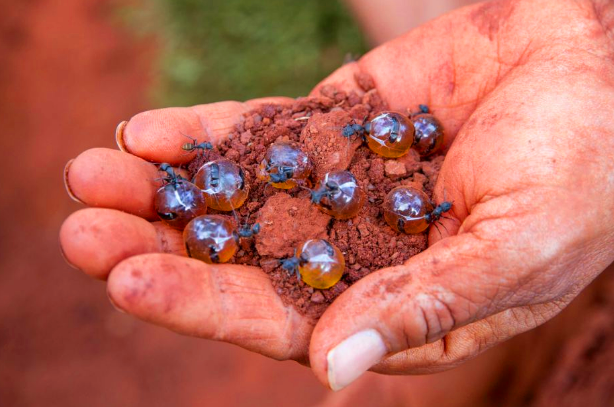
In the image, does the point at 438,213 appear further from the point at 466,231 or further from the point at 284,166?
the point at 284,166

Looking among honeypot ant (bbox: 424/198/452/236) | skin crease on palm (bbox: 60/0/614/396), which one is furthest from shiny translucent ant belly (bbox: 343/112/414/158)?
honeypot ant (bbox: 424/198/452/236)

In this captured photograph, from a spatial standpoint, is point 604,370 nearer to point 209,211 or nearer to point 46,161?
point 209,211

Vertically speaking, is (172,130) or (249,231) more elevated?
(172,130)

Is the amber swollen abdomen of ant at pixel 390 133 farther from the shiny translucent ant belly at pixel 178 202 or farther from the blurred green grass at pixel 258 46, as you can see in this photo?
the blurred green grass at pixel 258 46

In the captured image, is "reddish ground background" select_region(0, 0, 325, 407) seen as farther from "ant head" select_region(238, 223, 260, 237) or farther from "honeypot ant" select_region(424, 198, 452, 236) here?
"honeypot ant" select_region(424, 198, 452, 236)

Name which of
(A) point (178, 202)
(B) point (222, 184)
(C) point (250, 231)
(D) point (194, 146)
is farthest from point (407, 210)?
(D) point (194, 146)

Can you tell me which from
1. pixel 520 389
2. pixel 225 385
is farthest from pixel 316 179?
pixel 225 385

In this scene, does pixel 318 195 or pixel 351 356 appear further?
pixel 318 195
